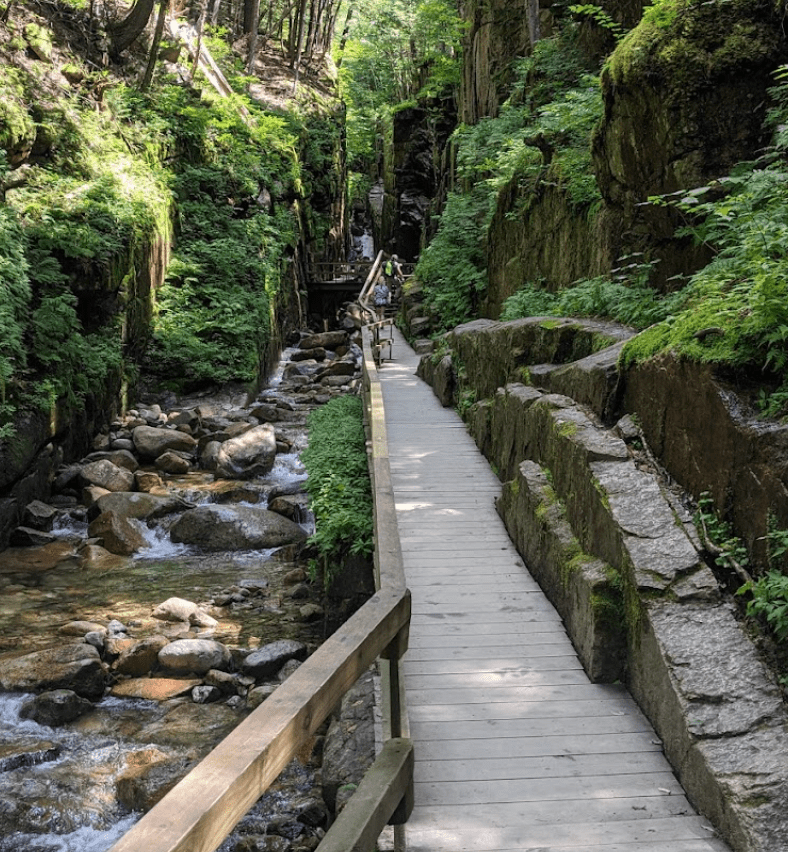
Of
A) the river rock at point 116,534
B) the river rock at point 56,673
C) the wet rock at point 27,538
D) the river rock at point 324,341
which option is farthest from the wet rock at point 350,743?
the river rock at point 324,341

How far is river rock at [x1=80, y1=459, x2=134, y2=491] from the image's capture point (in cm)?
1221

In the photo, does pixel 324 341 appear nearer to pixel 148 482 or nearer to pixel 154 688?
pixel 148 482

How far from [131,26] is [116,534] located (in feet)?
55.5

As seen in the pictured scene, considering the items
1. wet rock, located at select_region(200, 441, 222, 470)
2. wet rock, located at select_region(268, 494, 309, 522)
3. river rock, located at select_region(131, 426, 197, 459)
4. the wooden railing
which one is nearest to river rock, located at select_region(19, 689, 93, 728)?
the wooden railing

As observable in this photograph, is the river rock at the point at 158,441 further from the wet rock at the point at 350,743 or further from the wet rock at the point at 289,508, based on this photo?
the wet rock at the point at 350,743

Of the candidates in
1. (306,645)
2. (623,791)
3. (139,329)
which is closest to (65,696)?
(306,645)

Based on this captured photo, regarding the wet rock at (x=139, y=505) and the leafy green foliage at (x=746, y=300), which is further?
the wet rock at (x=139, y=505)

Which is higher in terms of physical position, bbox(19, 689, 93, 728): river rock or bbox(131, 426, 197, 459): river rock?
bbox(131, 426, 197, 459): river rock

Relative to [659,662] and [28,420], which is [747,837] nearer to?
[659,662]

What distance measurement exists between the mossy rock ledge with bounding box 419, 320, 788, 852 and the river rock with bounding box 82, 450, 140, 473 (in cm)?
757

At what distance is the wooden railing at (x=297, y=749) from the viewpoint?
1765mm

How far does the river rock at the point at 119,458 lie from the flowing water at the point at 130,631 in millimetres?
925

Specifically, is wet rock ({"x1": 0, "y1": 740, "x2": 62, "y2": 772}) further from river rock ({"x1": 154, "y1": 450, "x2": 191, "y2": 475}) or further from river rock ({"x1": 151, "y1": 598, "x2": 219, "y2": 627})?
river rock ({"x1": 154, "y1": 450, "x2": 191, "y2": 475})

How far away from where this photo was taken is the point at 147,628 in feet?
27.5
